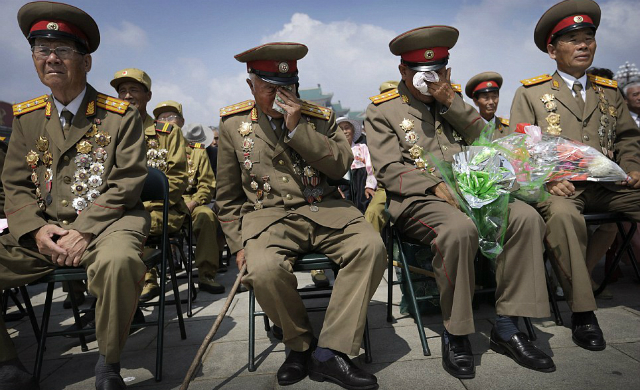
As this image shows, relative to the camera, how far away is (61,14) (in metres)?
2.67

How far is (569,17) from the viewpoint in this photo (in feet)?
10.7

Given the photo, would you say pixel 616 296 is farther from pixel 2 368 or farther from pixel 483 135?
pixel 2 368

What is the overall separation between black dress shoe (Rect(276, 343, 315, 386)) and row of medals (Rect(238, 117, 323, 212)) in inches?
37.8

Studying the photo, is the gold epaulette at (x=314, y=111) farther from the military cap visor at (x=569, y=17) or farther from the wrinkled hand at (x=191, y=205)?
the wrinkled hand at (x=191, y=205)

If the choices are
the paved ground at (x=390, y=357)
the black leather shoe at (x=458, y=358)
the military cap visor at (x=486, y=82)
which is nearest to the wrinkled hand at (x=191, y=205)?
the paved ground at (x=390, y=357)

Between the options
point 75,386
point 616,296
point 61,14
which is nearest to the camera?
point 75,386

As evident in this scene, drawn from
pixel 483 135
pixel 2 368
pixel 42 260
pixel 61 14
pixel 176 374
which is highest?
pixel 61 14

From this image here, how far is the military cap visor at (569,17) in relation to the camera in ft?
10.6

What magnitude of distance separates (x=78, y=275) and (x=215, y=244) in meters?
2.38

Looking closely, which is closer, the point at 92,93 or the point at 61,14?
the point at 61,14

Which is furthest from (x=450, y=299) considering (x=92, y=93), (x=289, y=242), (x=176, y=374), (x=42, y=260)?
(x=92, y=93)

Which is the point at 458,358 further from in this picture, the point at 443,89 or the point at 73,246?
the point at 73,246

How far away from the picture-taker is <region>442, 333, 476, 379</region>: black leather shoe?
2.28m

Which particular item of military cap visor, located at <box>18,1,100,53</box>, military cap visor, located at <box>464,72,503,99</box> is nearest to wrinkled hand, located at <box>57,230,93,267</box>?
military cap visor, located at <box>18,1,100,53</box>
